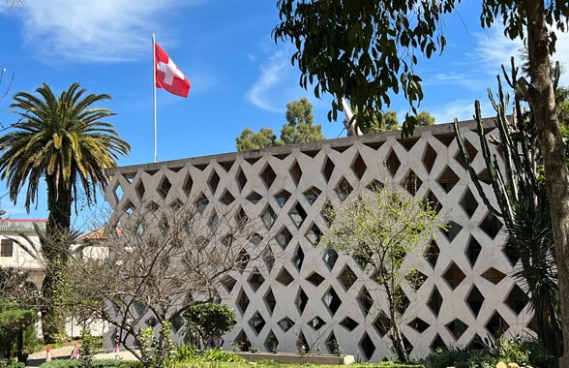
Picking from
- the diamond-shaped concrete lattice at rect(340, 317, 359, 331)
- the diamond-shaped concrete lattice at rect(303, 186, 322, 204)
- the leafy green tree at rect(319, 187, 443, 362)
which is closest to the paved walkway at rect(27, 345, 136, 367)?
the diamond-shaped concrete lattice at rect(340, 317, 359, 331)

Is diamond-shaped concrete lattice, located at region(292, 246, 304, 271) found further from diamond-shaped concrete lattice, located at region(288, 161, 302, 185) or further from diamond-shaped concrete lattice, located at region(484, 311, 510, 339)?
diamond-shaped concrete lattice, located at region(484, 311, 510, 339)

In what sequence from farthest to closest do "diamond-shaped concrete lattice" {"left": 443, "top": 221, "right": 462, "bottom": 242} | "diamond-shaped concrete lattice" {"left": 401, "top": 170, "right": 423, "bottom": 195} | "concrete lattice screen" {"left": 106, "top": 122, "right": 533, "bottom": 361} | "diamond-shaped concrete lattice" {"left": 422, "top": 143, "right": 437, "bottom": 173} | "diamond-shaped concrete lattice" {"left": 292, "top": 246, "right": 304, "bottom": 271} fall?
"diamond-shaped concrete lattice" {"left": 292, "top": 246, "right": 304, "bottom": 271} < "diamond-shaped concrete lattice" {"left": 422, "top": 143, "right": 437, "bottom": 173} < "diamond-shaped concrete lattice" {"left": 401, "top": 170, "right": 423, "bottom": 195} < "diamond-shaped concrete lattice" {"left": 443, "top": 221, "right": 462, "bottom": 242} < "concrete lattice screen" {"left": 106, "top": 122, "right": 533, "bottom": 361}

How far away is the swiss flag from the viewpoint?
33.0 meters

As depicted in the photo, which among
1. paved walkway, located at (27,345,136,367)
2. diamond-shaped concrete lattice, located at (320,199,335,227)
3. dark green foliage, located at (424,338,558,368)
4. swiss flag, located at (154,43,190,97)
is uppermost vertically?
swiss flag, located at (154,43,190,97)

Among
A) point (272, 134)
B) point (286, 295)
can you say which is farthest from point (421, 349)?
point (272, 134)

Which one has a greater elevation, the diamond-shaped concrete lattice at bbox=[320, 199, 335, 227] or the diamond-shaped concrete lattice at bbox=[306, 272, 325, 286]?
the diamond-shaped concrete lattice at bbox=[320, 199, 335, 227]

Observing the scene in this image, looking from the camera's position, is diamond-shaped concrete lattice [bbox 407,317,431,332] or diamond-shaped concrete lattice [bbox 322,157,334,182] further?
diamond-shaped concrete lattice [bbox 322,157,334,182]

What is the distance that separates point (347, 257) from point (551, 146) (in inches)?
665

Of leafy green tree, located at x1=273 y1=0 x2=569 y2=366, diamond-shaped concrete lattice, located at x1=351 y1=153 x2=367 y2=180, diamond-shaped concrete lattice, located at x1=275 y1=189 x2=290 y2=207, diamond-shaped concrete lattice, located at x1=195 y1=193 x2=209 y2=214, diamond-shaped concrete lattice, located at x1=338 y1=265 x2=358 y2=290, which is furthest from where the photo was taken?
diamond-shaped concrete lattice, located at x1=195 y1=193 x2=209 y2=214

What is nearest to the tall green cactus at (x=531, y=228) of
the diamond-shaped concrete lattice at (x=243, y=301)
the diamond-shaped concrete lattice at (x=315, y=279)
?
the diamond-shaped concrete lattice at (x=315, y=279)

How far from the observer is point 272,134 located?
56375mm

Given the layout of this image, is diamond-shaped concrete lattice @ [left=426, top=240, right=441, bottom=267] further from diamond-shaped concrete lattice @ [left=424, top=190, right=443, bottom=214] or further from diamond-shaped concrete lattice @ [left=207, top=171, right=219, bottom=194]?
diamond-shaped concrete lattice @ [left=207, top=171, right=219, bottom=194]

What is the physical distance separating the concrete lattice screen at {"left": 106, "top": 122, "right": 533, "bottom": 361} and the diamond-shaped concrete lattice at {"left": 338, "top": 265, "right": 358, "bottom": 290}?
54mm

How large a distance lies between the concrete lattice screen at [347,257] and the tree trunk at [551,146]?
14208 millimetres
